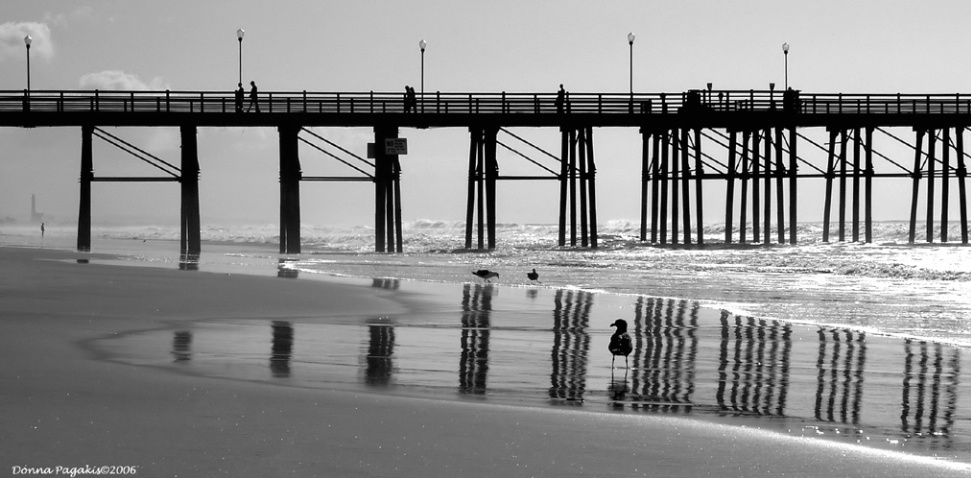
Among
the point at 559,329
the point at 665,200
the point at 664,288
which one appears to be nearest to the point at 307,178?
the point at 665,200

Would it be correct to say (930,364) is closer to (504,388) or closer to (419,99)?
(504,388)

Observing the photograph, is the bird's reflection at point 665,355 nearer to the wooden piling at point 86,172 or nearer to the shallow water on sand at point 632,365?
the shallow water on sand at point 632,365

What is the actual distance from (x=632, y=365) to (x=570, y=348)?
1224mm

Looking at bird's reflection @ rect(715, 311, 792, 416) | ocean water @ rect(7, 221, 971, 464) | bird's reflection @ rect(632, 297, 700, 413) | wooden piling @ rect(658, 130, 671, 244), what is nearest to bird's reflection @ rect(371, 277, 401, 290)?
ocean water @ rect(7, 221, 971, 464)

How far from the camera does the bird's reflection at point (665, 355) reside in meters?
7.70

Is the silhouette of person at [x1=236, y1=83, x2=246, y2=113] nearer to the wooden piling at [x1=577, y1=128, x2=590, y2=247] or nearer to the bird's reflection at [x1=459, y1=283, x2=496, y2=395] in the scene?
the wooden piling at [x1=577, y1=128, x2=590, y2=247]

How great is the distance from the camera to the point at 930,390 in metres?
8.16

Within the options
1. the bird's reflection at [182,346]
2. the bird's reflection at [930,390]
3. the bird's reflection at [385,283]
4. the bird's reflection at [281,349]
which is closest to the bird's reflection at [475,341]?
the bird's reflection at [281,349]

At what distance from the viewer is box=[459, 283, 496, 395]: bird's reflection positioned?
8246 millimetres

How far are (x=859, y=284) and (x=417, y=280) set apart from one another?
8.25m

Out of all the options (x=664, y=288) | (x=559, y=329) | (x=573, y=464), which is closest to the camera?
(x=573, y=464)

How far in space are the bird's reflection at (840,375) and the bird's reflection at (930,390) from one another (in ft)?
1.05

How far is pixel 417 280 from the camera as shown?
2216cm

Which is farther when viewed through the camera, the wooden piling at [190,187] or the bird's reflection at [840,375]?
the wooden piling at [190,187]
